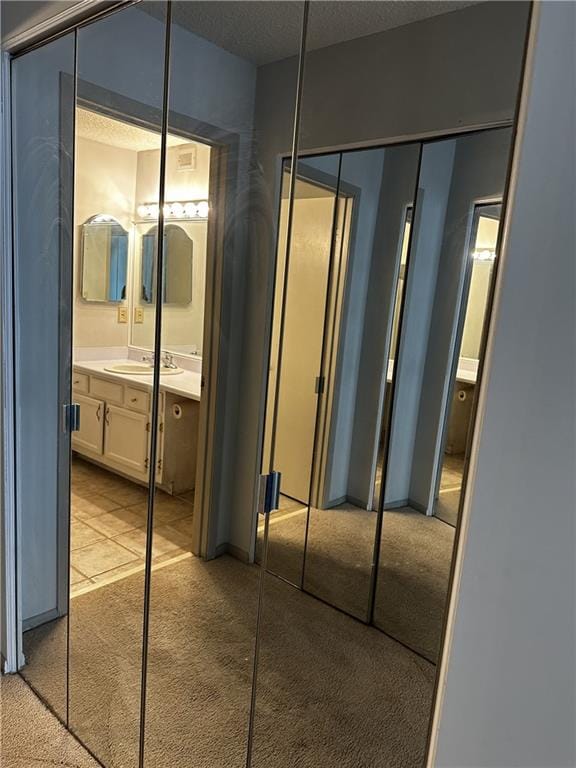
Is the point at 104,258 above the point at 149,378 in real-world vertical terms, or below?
above

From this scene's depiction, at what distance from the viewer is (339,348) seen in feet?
4.84

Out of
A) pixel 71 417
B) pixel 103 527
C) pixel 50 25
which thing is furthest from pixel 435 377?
pixel 50 25

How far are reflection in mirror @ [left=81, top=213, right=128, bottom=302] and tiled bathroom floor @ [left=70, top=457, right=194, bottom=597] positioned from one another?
629 mm

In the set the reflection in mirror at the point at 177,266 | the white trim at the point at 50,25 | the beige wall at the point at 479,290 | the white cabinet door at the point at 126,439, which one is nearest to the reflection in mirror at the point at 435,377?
the beige wall at the point at 479,290

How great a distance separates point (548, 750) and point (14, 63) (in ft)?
7.45

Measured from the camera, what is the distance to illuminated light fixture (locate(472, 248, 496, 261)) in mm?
967

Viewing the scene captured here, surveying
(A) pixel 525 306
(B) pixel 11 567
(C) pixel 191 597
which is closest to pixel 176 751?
(C) pixel 191 597

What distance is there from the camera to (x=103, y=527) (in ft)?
6.63

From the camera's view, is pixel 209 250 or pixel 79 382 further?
pixel 79 382

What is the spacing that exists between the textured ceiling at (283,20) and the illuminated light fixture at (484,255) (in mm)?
473

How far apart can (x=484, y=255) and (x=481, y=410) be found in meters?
0.33

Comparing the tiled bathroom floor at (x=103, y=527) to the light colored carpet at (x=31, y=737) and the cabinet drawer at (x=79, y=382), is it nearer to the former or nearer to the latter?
the cabinet drawer at (x=79, y=382)

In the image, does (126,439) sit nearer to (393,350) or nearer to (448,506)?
(393,350)

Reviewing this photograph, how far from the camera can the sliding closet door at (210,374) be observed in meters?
1.55
